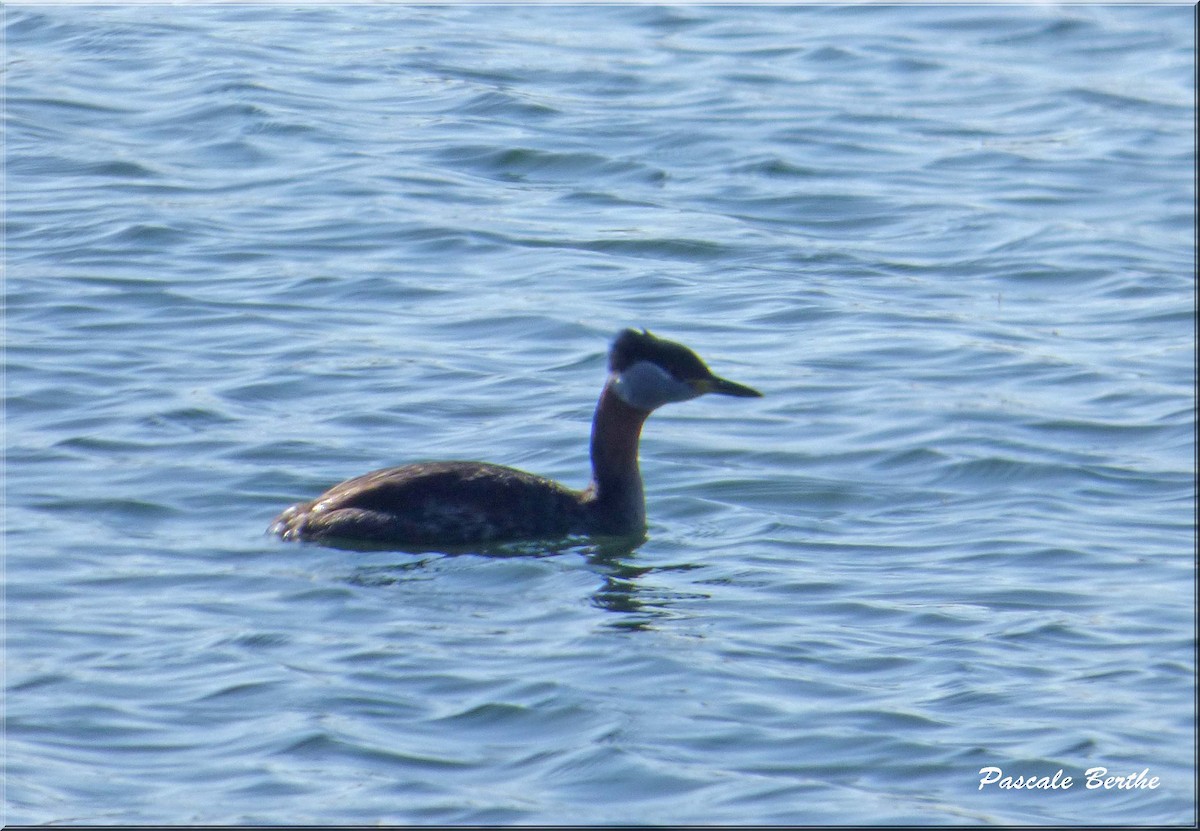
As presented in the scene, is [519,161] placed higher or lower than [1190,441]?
higher

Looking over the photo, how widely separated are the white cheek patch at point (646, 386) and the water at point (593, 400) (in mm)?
624

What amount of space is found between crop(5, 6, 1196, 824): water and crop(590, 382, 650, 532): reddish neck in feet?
0.78

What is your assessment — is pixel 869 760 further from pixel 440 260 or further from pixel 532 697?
pixel 440 260

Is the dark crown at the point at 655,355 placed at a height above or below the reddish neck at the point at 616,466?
above

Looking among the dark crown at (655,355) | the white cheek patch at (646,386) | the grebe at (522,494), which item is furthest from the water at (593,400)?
the dark crown at (655,355)

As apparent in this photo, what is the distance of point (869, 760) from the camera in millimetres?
7449

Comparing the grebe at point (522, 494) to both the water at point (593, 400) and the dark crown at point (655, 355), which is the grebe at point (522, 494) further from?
the water at point (593, 400)

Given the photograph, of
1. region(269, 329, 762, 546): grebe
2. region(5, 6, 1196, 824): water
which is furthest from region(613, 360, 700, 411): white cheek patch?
region(5, 6, 1196, 824): water

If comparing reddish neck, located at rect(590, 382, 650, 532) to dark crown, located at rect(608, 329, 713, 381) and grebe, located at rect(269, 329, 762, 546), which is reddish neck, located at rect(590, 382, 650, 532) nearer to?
grebe, located at rect(269, 329, 762, 546)

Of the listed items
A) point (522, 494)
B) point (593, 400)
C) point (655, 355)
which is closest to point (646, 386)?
point (655, 355)

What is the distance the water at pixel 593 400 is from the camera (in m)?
7.60

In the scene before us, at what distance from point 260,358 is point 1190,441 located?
18.9 feet

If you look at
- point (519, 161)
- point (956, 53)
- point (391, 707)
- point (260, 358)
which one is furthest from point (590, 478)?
point (956, 53)

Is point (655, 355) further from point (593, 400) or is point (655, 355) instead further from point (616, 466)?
point (593, 400)
